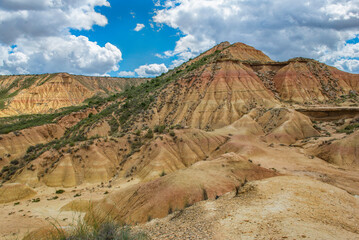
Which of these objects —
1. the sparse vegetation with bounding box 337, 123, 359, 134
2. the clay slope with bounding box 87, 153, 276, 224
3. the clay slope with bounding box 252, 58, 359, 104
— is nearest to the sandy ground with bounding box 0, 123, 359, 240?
the clay slope with bounding box 87, 153, 276, 224

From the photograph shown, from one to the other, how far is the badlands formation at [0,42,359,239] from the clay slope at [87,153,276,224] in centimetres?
8

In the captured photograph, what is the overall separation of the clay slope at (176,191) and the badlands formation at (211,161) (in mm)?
84

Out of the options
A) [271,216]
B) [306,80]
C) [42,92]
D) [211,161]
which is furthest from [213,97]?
[42,92]

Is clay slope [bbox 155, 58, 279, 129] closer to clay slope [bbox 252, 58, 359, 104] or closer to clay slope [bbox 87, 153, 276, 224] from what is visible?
clay slope [bbox 252, 58, 359, 104]

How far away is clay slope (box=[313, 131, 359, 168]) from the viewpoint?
24453mm

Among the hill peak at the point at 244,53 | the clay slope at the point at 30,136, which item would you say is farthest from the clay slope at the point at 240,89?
the clay slope at the point at 30,136

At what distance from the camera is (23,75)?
11988 cm

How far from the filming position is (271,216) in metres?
8.49

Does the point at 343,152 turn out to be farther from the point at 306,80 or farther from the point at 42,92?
the point at 42,92

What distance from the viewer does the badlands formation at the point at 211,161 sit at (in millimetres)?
9312

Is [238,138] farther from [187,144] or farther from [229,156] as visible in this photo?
[229,156]

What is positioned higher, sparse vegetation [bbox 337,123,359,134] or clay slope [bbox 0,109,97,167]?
clay slope [bbox 0,109,97,167]

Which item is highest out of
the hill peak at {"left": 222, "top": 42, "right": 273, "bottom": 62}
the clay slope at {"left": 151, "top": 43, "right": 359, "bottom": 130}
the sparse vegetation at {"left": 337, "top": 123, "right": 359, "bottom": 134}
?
the hill peak at {"left": 222, "top": 42, "right": 273, "bottom": 62}

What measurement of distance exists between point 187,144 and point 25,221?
64.8 feet
